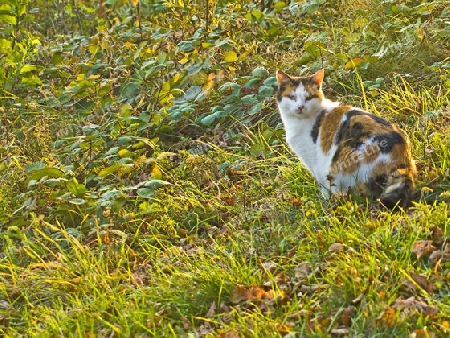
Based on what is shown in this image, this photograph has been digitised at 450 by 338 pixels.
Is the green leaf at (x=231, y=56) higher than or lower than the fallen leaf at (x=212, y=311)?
higher

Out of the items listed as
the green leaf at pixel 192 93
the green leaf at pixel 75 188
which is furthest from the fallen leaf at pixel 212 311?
the green leaf at pixel 192 93

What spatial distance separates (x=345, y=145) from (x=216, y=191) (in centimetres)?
136

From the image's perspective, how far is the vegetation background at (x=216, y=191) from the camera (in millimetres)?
3705

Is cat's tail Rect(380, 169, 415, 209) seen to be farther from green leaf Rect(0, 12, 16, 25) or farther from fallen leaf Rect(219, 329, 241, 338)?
green leaf Rect(0, 12, 16, 25)

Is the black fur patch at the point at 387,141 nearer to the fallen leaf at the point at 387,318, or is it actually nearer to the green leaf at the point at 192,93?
the fallen leaf at the point at 387,318

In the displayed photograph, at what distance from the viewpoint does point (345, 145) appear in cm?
468

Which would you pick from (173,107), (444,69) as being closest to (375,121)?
(444,69)

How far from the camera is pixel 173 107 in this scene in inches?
255

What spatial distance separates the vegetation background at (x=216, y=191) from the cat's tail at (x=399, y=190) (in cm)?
12

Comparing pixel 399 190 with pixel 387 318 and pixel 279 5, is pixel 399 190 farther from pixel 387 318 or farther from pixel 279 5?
pixel 279 5

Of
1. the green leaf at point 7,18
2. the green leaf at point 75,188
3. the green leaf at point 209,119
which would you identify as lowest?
the green leaf at point 75,188

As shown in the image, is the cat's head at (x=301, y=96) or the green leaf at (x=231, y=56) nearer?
the cat's head at (x=301, y=96)

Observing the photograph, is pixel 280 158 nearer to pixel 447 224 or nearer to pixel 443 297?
pixel 447 224

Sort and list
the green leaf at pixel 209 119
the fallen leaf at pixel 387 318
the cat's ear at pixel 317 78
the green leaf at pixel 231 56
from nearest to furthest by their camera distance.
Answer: the fallen leaf at pixel 387 318
the cat's ear at pixel 317 78
the green leaf at pixel 209 119
the green leaf at pixel 231 56
